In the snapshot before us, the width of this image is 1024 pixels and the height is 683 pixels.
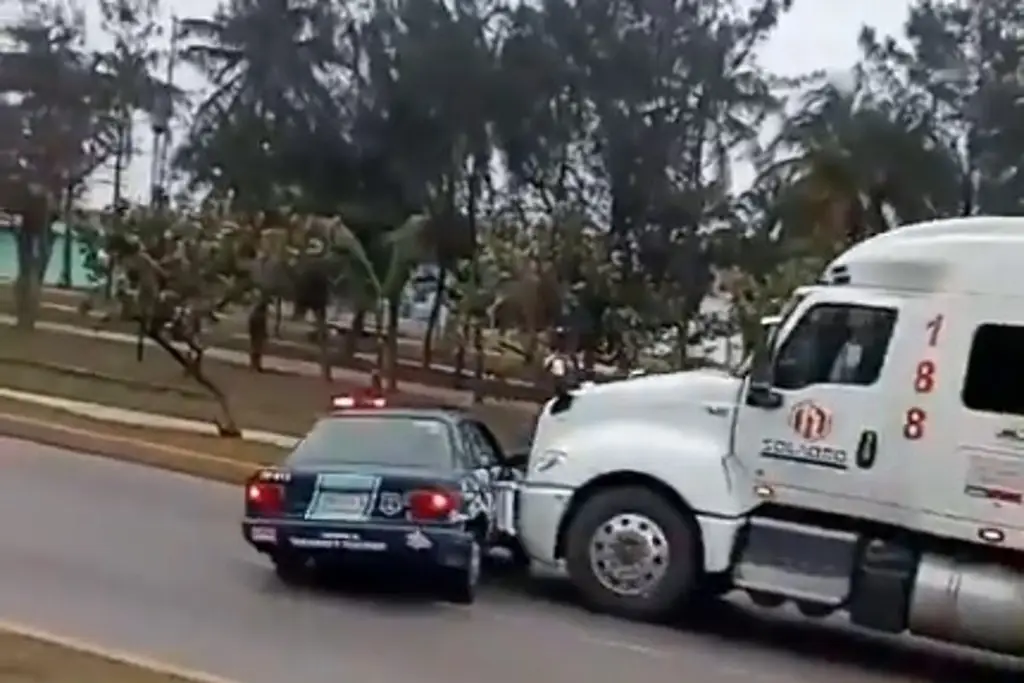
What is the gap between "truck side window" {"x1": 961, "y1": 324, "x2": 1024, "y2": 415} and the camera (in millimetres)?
13227

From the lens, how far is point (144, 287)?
27562 millimetres

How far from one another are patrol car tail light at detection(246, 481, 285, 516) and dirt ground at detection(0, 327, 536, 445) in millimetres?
15384

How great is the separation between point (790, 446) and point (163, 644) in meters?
4.62

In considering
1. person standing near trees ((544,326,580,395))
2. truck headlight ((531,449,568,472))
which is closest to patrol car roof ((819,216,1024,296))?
truck headlight ((531,449,568,472))

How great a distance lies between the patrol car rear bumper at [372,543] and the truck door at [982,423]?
10.6 feet

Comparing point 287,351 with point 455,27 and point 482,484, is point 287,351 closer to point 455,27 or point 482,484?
point 455,27

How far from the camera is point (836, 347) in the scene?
551 inches

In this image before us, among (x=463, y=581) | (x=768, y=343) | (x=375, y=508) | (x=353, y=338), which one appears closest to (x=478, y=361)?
(x=353, y=338)

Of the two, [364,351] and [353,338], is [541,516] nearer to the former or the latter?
[353,338]

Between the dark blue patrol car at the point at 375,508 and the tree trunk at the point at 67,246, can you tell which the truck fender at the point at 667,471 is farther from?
the tree trunk at the point at 67,246

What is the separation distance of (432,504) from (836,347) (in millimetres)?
3012

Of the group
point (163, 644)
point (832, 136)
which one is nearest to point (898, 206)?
point (832, 136)

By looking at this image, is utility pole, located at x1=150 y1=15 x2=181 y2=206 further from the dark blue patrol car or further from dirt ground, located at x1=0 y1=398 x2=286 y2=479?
the dark blue patrol car

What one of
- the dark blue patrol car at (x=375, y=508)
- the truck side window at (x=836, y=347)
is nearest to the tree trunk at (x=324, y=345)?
the dark blue patrol car at (x=375, y=508)
